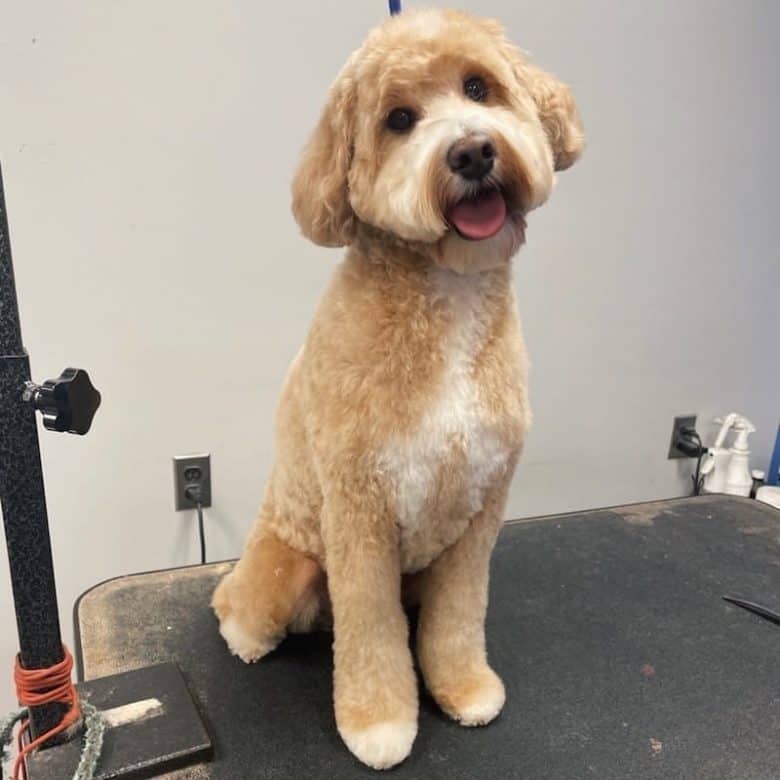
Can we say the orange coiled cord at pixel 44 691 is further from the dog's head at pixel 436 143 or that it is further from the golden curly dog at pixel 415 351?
the dog's head at pixel 436 143

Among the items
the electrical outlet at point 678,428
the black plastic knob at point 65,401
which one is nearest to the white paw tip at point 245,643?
the black plastic knob at point 65,401

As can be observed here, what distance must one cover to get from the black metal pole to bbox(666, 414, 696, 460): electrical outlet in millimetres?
1391

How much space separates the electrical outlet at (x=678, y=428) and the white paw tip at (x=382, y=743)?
3.76 ft

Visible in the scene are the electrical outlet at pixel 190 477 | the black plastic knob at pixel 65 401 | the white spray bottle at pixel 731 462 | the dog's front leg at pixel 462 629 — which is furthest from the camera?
the white spray bottle at pixel 731 462

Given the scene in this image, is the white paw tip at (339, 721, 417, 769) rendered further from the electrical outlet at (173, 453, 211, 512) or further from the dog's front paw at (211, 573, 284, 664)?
the electrical outlet at (173, 453, 211, 512)

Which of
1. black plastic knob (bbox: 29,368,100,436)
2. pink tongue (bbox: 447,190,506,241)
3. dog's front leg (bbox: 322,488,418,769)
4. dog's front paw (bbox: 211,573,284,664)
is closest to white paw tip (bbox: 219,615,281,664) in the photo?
dog's front paw (bbox: 211,573,284,664)

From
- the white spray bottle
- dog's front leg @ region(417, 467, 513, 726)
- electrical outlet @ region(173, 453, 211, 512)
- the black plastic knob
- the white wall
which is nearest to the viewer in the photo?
the black plastic knob

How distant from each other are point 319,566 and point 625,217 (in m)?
1.01

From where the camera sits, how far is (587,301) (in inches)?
60.2

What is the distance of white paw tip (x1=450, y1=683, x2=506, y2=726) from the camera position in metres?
0.80

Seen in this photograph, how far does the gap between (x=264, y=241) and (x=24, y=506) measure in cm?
72

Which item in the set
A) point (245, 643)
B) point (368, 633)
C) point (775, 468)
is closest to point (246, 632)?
point (245, 643)

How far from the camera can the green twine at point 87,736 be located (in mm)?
680

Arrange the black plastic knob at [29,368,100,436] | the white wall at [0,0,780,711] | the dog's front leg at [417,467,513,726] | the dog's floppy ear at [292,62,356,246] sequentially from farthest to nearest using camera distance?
the white wall at [0,0,780,711] → the dog's front leg at [417,467,513,726] → the dog's floppy ear at [292,62,356,246] → the black plastic knob at [29,368,100,436]
